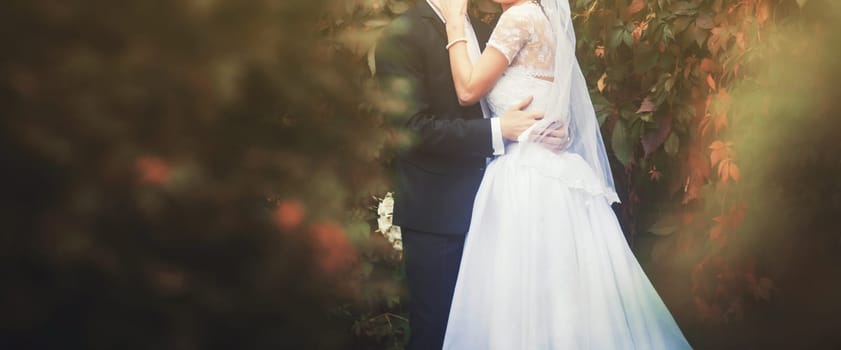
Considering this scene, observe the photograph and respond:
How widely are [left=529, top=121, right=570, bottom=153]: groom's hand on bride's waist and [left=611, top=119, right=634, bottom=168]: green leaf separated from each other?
1.10 ft

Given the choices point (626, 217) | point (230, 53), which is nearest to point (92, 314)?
point (230, 53)

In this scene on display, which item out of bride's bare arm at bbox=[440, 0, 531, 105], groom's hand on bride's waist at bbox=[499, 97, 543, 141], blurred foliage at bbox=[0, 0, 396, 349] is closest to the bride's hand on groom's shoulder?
bride's bare arm at bbox=[440, 0, 531, 105]

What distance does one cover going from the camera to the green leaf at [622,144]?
217 centimetres

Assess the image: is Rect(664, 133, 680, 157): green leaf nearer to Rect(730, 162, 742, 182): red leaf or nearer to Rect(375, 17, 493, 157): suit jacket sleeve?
Rect(730, 162, 742, 182): red leaf

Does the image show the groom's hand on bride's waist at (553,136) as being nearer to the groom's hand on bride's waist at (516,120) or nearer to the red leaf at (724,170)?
the groom's hand on bride's waist at (516,120)

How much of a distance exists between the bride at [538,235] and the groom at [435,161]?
39 mm

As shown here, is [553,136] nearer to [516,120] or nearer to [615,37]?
[516,120]

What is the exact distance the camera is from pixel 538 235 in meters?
1.80

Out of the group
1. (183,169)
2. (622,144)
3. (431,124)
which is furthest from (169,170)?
(622,144)

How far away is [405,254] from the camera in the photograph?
6.45ft

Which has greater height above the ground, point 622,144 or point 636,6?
point 636,6

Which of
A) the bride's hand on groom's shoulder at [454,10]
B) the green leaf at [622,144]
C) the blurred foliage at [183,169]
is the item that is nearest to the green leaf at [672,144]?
the green leaf at [622,144]

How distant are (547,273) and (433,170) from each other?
0.36 m

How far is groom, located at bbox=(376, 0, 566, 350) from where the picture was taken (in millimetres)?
1815
